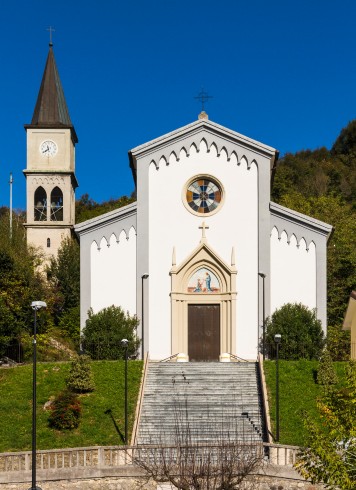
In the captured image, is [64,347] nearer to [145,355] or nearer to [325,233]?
[145,355]

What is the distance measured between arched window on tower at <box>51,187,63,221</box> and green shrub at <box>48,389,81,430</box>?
31443 mm

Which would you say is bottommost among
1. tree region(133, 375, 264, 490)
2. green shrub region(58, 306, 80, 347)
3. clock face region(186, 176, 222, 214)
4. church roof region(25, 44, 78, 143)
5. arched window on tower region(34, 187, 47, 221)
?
tree region(133, 375, 264, 490)

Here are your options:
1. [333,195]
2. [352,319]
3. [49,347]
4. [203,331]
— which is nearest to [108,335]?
[203,331]

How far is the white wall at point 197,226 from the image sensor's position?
3606 cm

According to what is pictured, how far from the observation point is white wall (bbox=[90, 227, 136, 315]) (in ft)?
118

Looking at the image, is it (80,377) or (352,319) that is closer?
(80,377)

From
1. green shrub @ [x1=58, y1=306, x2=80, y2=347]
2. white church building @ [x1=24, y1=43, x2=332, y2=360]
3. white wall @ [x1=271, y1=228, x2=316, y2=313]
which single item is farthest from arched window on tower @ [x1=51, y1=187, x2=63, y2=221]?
white wall @ [x1=271, y1=228, x2=316, y2=313]

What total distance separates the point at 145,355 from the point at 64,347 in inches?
556

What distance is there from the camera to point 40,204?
57844mm

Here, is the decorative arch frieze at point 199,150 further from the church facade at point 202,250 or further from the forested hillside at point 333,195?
the forested hillside at point 333,195

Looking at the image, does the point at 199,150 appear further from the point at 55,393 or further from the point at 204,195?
the point at 55,393

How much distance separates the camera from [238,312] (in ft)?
118

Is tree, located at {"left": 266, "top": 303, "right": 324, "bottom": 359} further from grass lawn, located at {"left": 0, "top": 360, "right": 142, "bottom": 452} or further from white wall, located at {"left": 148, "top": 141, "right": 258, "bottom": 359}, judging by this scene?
grass lawn, located at {"left": 0, "top": 360, "right": 142, "bottom": 452}

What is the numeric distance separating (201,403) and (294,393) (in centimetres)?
359
